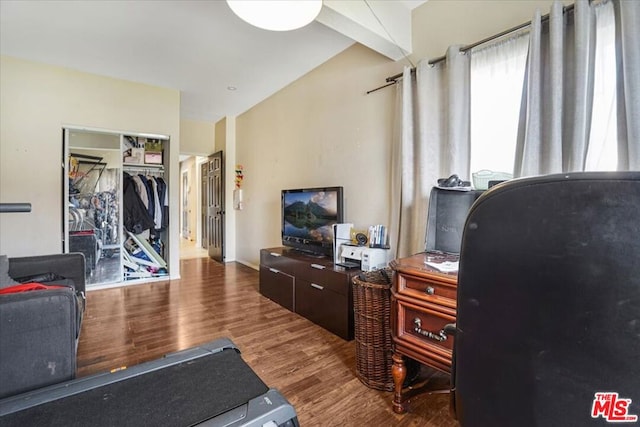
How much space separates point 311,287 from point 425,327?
4.61ft

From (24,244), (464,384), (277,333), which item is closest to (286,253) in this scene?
(277,333)

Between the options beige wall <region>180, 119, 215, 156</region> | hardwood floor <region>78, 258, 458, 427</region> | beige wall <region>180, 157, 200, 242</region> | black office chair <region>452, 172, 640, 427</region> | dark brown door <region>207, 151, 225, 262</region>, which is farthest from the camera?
beige wall <region>180, 157, 200, 242</region>

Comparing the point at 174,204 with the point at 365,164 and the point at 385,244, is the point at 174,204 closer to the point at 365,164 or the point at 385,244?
the point at 365,164

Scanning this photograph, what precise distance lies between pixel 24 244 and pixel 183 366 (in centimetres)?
340

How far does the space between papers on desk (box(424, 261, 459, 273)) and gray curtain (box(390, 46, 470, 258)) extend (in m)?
0.67

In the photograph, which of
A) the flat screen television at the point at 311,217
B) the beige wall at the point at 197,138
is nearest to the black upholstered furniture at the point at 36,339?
the flat screen television at the point at 311,217

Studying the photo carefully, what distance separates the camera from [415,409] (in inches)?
61.6

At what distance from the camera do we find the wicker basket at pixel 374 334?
1.74 meters

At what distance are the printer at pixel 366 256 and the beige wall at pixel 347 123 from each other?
0.37 m

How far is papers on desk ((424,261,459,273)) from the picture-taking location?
1350 mm

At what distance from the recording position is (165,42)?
2.92 metres

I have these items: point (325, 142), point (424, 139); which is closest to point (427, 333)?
point (424, 139)

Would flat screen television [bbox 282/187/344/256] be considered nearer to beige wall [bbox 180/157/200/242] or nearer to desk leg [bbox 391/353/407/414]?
desk leg [bbox 391/353/407/414]

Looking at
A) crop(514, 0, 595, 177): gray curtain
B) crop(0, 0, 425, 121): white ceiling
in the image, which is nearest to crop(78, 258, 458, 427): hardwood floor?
crop(514, 0, 595, 177): gray curtain
